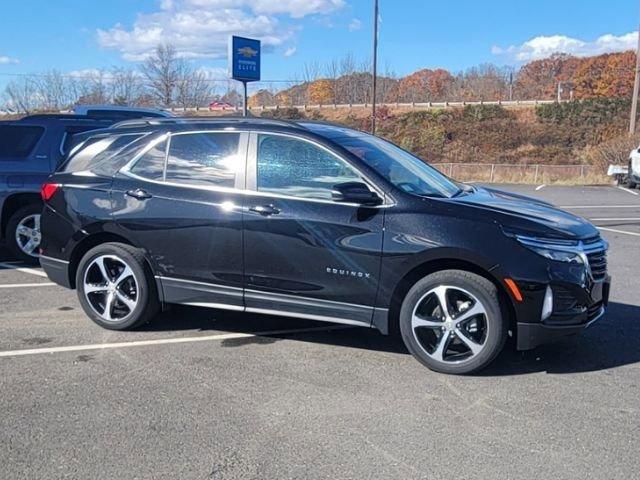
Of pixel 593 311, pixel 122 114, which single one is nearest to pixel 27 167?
pixel 122 114

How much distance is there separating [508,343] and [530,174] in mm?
29987

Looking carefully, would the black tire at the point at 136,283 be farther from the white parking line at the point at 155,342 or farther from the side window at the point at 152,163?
the side window at the point at 152,163

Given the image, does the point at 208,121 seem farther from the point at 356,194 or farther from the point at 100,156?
the point at 356,194

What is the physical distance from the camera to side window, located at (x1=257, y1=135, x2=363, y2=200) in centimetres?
470

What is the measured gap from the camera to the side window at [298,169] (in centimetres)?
470

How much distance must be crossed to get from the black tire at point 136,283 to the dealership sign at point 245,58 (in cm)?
1559

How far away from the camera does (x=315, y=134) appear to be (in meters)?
4.86

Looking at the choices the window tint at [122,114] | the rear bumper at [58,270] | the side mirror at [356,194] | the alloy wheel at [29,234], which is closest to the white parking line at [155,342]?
the rear bumper at [58,270]

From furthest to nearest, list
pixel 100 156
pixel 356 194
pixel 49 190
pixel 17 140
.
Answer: pixel 17 140 → pixel 49 190 → pixel 100 156 → pixel 356 194

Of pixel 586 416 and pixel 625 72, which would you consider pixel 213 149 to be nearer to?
pixel 586 416

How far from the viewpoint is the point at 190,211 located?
5.02 m

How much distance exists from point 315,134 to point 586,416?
2.71 metres

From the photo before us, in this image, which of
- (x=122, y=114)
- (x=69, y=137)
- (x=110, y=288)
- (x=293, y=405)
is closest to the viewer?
(x=293, y=405)

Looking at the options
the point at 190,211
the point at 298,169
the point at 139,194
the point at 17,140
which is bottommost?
the point at 190,211
